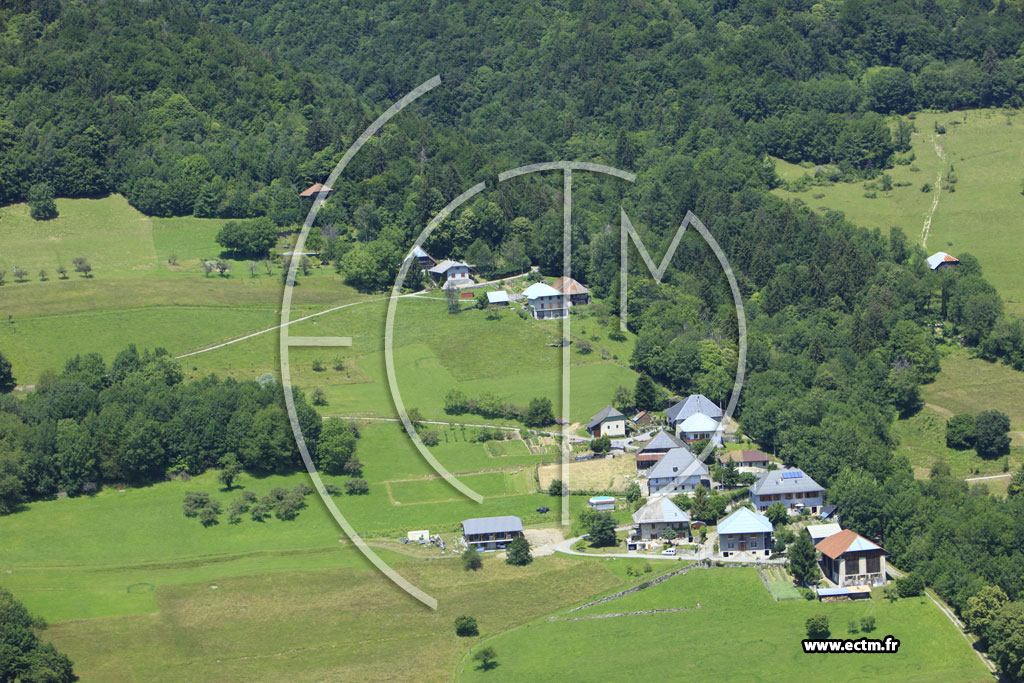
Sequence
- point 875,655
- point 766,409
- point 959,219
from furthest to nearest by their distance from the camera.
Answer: point 959,219
point 766,409
point 875,655

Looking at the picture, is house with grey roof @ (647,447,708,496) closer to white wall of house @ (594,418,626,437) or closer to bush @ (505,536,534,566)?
white wall of house @ (594,418,626,437)

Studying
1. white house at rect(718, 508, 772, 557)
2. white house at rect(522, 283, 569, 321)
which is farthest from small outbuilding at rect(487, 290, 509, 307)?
white house at rect(718, 508, 772, 557)

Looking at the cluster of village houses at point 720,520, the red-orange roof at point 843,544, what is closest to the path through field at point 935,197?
the cluster of village houses at point 720,520

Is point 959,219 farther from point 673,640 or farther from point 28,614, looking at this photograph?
point 28,614

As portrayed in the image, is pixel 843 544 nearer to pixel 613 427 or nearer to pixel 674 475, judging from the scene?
pixel 674 475

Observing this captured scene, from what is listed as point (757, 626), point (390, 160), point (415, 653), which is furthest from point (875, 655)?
point (390, 160)

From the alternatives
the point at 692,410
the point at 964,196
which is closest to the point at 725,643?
the point at 692,410

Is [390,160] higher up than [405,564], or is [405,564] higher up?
[390,160]
